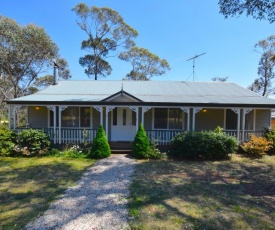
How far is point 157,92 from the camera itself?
14.9m

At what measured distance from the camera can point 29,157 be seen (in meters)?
10.8

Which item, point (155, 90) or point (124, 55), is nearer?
point (155, 90)

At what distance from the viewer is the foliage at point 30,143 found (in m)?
11.0

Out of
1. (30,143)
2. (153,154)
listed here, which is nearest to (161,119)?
(153,154)

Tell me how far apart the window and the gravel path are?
6.20 meters

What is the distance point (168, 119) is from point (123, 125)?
283 cm

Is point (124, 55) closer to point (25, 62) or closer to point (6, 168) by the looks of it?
point (25, 62)

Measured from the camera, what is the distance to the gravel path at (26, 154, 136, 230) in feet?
13.8

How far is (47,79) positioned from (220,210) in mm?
29737

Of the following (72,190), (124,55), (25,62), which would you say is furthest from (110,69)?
(72,190)

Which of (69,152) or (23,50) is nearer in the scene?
(69,152)

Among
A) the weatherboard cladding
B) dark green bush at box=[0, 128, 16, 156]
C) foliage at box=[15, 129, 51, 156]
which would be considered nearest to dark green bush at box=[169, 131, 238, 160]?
the weatherboard cladding

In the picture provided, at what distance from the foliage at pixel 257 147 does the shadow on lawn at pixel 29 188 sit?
8.43m

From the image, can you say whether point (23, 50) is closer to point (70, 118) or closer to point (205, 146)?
point (70, 118)
